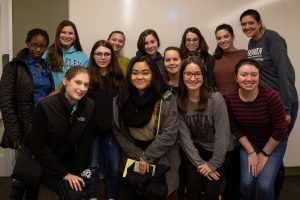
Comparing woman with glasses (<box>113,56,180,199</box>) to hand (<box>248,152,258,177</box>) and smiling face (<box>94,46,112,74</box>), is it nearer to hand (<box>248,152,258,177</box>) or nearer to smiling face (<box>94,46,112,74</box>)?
smiling face (<box>94,46,112,74</box>)

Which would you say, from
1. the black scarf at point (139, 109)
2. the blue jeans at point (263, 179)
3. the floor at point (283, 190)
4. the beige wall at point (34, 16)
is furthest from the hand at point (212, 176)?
the beige wall at point (34, 16)

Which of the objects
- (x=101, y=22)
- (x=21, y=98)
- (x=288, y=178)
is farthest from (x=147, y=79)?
(x=288, y=178)

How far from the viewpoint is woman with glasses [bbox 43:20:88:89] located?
263 cm

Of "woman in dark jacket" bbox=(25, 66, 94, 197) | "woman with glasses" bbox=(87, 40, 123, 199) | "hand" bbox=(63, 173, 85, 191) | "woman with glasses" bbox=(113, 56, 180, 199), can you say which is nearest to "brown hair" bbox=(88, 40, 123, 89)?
"woman with glasses" bbox=(87, 40, 123, 199)

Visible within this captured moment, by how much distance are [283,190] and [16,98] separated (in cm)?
287

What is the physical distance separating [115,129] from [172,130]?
0.48m

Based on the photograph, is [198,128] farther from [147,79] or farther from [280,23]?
[280,23]

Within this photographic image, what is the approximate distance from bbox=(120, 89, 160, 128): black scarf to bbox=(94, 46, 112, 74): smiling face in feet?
1.39

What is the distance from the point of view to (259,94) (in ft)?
7.31

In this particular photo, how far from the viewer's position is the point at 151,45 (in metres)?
2.87

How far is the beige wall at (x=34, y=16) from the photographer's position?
3297mm

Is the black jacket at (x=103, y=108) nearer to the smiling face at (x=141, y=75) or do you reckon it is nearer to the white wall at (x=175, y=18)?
the smiling face at (x=141, y=75)

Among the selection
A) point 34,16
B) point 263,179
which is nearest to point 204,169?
point 263,179

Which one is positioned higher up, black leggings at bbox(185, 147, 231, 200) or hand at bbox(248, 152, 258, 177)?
hand at bbox(248, 152, 258, 177)
